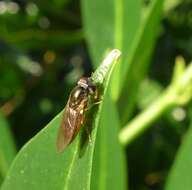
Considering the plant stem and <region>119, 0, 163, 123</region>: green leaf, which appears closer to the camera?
<region>119, 0, 163, 123</region>: green leaf

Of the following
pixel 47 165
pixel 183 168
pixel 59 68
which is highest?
pixel 59 68

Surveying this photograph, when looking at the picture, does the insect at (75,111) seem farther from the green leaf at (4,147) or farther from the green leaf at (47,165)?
the green leaf at (4,147)

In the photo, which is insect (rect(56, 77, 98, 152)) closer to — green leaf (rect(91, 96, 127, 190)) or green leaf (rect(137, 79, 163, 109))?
green leaf (rect(91, 96, 127, 190))

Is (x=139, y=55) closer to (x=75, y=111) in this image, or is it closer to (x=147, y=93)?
(x=75, y=111)

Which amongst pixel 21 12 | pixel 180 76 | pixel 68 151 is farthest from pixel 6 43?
pixel 68 151

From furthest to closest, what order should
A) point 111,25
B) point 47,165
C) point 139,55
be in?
point 111,25, point 139,55, point 47,165

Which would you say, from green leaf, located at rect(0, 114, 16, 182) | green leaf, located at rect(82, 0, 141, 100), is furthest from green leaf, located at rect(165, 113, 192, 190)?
green leaf, located at rect(0, 114, 16, 182)

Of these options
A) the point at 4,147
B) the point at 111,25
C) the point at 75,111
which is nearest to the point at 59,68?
the point at 111,25

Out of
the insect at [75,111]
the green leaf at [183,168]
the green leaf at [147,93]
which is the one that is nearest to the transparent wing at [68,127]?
the insect at [75,111]
